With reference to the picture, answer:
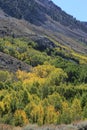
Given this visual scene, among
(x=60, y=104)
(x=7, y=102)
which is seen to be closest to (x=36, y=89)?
(x=60, y=104)

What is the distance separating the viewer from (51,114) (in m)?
104

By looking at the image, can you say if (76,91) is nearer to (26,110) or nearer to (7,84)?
(7,84)

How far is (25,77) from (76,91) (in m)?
55.0

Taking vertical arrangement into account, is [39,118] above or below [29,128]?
below

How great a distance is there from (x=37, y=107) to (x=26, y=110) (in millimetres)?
3035

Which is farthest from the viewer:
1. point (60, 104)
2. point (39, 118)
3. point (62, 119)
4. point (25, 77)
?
point (25, 77)

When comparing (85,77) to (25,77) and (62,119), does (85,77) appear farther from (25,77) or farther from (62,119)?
(62,119)

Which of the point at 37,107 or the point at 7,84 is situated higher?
the point at 37,107

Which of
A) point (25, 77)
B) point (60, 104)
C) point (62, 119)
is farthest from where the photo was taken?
point (25, 77)

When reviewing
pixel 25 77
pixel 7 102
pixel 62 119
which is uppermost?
pixel 62 119

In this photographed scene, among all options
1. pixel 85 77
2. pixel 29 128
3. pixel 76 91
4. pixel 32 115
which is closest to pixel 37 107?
pixel 32 115

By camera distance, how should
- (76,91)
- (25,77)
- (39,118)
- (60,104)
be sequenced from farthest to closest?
(25,77)
(76,91)
(60,104)
(39,118)

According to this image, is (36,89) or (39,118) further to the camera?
(36,89)

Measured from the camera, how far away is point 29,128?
26.8 metres
